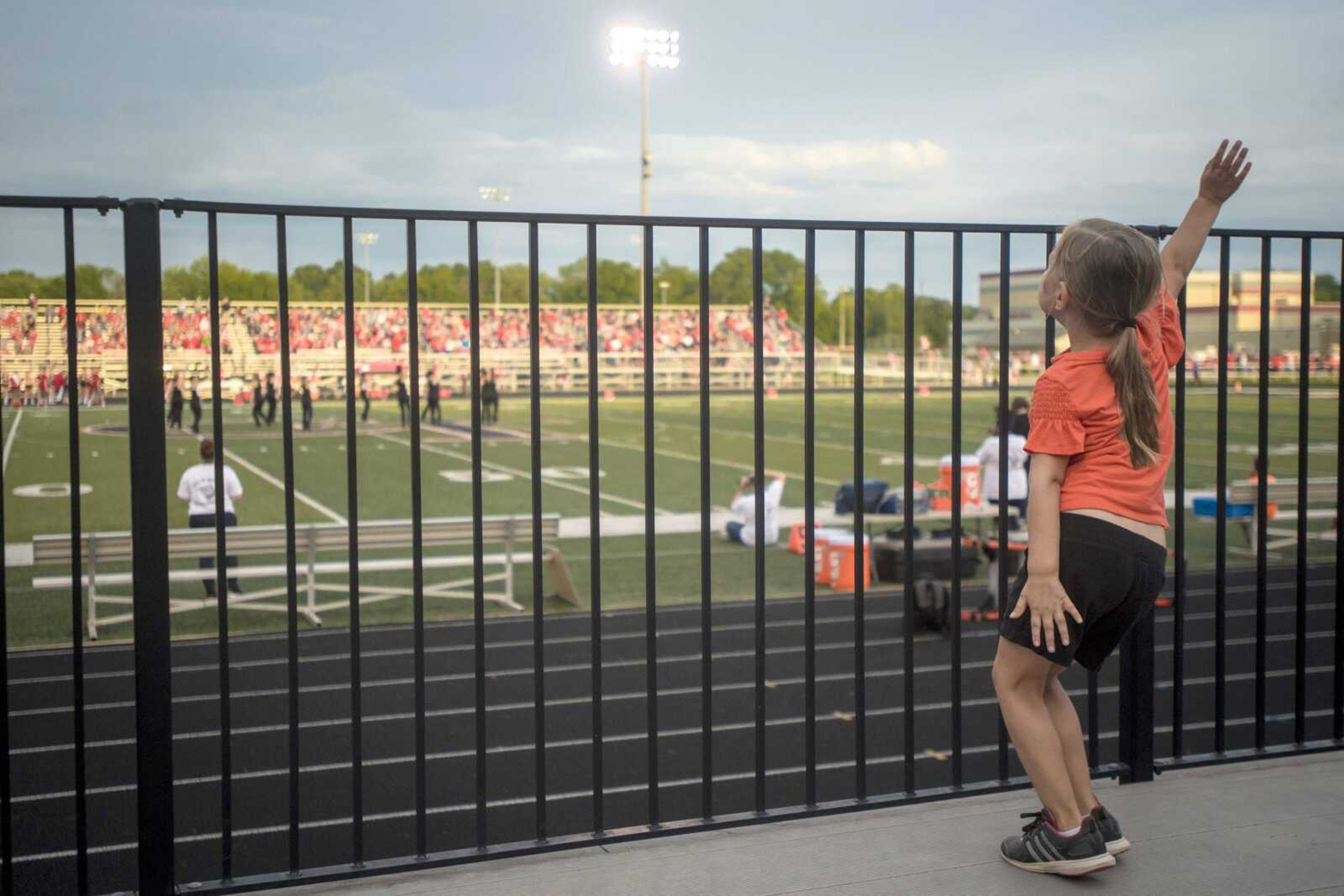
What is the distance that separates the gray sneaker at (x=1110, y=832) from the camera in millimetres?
3260

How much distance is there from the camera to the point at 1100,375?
2932 mm

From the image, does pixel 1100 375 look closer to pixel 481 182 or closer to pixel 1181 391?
pixel 1181 391

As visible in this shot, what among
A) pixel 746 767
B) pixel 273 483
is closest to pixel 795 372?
pixel 273 483

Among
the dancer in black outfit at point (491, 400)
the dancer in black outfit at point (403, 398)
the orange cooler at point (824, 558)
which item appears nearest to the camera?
the orange cooler at point (824, 558)

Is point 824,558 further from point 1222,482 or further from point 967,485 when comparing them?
point 1222,482

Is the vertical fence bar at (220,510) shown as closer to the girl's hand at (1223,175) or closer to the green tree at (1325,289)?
the girl's hand at (1223,175)

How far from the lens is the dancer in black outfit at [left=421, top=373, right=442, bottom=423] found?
4138 cm

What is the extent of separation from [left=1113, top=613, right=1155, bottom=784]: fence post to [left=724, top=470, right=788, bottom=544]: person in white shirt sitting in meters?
9.78

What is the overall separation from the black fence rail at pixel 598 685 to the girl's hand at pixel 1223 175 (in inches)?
22.2

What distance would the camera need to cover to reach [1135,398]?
9.52ft

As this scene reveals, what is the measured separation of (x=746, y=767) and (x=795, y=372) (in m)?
68.3

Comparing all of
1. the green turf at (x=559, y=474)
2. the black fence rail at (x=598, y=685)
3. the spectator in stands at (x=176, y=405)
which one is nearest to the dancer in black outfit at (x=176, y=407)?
the spectator in stands at (x=176, y=405)

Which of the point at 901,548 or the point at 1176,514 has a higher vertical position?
the point at 1176,514

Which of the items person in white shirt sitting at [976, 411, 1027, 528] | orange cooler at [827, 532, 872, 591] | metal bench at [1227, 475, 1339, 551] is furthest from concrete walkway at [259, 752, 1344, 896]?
person in white shirt sitting at [976, 411, 1027, 528]
